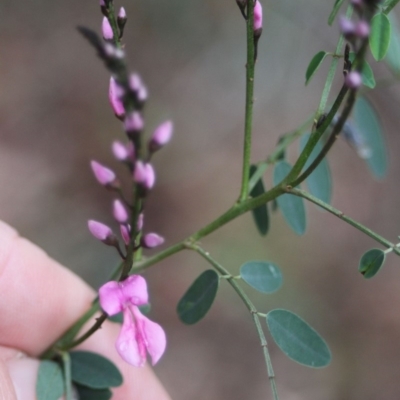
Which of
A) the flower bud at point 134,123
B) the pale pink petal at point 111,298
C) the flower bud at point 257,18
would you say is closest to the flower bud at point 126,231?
the pale pink petal at point 111,298

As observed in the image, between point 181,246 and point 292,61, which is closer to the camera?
point 181,246

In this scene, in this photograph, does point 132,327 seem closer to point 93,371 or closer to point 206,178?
point 93,371

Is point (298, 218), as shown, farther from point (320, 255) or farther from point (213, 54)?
point (213, 54)

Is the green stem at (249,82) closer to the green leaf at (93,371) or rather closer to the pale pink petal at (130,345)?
the pale pink petal at (130,345)

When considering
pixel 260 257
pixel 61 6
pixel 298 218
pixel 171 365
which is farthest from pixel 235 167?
pixel 298 218

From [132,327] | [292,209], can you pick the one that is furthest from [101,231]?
[292,209]

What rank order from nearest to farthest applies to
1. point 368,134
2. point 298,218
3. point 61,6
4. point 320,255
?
1. point 298,218
2. point 368,134
3. point 320,255
4. point 61,6

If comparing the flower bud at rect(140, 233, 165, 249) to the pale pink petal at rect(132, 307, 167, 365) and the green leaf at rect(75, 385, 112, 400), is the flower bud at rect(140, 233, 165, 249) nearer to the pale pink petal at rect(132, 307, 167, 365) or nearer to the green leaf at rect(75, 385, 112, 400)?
the pale pink petal at rect(132, 307, 167, 365)
